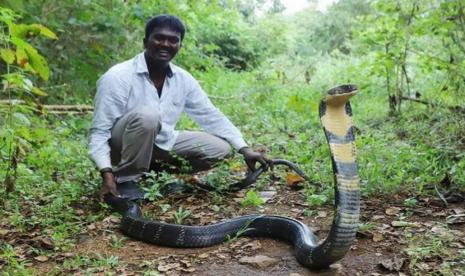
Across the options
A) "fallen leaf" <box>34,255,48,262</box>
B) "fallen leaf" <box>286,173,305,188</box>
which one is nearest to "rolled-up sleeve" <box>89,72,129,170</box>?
"fallen leaf" <box>34,255,48,262</box>

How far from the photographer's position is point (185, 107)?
501 centimetres

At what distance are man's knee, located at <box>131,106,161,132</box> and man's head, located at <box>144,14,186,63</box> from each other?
1.60 ft

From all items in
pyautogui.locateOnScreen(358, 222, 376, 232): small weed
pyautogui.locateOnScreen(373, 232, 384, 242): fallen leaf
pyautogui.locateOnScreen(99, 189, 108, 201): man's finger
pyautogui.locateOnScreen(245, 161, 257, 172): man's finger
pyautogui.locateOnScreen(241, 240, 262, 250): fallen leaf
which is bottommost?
pyautogui.locateOnScreen(241, 240, 262, 250): fallen leaf

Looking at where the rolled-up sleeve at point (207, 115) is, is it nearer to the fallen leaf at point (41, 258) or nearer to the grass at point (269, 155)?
the grass at point (269, 155)

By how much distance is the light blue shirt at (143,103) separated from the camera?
14.4ft

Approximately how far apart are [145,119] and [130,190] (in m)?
0.59

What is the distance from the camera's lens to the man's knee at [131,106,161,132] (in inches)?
170

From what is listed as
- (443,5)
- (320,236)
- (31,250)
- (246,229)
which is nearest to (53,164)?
(31,250)

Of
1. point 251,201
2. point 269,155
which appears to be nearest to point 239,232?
point 251,201

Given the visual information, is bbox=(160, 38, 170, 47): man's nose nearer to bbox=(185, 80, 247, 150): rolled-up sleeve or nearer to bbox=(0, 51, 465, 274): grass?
bbox=(185, 80, 247, 150): rolled-up sleeve

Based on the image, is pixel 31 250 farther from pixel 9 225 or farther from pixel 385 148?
pixel 385 148

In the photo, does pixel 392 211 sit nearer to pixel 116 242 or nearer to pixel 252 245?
pixel 252 245

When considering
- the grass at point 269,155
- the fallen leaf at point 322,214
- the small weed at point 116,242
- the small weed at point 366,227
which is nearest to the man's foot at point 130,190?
the grass at point 269,155

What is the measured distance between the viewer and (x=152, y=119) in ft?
14.3
